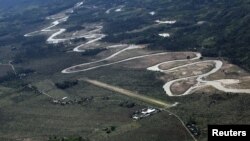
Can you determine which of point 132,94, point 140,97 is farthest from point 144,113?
point 132,94

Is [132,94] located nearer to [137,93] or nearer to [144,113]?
[137,93]

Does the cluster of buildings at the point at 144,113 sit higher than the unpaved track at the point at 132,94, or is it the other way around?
the cluster of buildings at the point at 144,113

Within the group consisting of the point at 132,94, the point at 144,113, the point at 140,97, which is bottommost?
the point at 132,94

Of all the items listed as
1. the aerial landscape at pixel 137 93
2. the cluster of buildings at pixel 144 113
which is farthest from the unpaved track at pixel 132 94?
the cluster of buildings at pixel 144 113

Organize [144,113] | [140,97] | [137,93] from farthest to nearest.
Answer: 1. [137,93]
2. [140,97]
3. [144,113]

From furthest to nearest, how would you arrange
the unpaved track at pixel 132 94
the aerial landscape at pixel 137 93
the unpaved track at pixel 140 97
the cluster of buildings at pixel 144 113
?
the unpaved track at pixel 132 94
the cluster of buildings at pixel 144 113
the unpaved track at pixel 140 97
the aerial landscape at pixel 137 93

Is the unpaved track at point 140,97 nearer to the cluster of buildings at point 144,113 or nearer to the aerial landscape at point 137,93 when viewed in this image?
the aerial landscape at point 137,93

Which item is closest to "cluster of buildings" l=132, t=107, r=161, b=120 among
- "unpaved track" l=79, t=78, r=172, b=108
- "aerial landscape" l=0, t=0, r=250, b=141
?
"aerial landscape" l=0, t=0, r=250, b=141

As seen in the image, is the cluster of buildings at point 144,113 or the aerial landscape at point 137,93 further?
the cluster of buildings at point 144,113
